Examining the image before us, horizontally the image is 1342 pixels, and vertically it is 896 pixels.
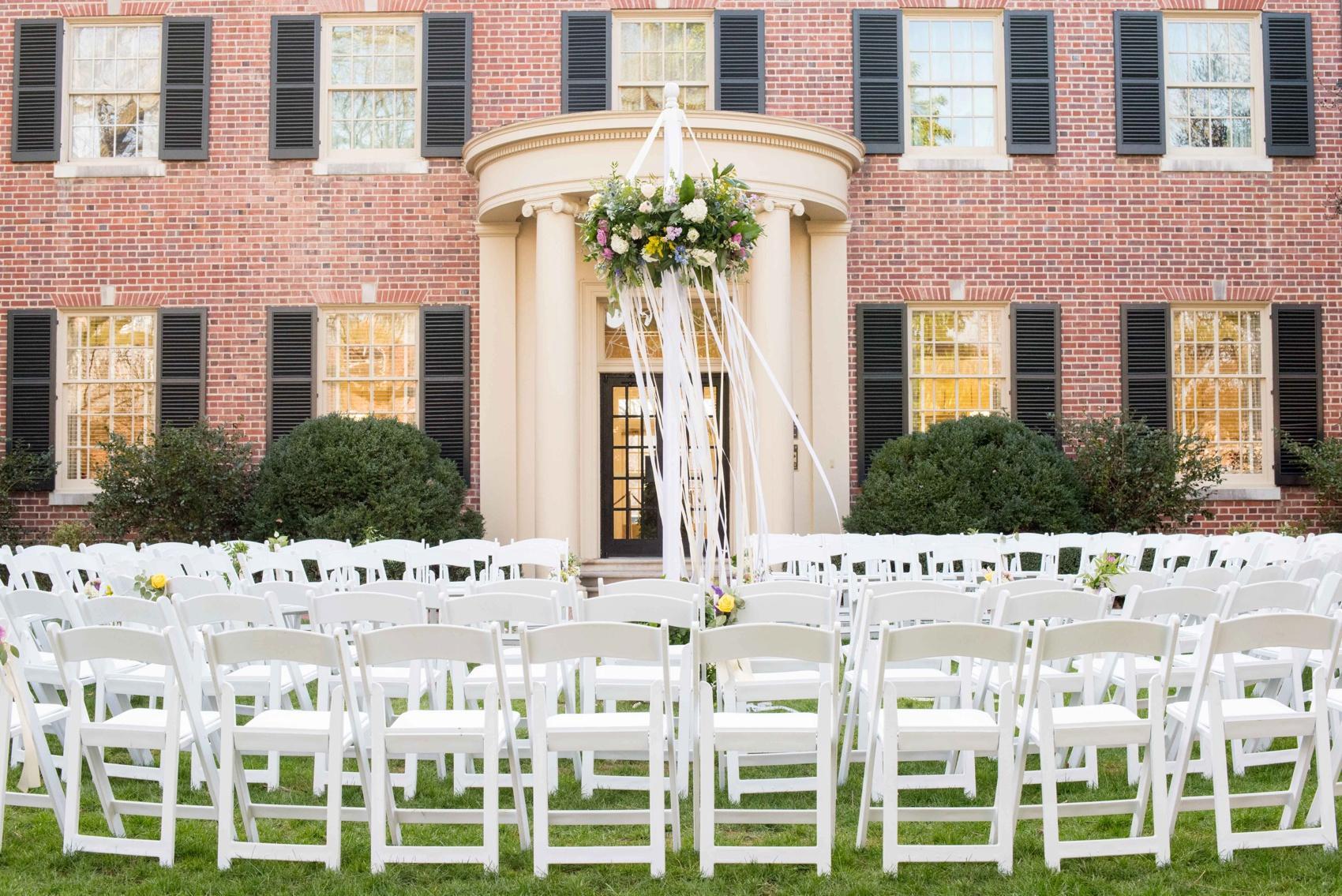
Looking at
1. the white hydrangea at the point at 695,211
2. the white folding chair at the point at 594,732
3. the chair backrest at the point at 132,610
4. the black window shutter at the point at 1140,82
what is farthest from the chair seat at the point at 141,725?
the black window shutter at the point at 1140,82

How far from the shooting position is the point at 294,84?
531 inches

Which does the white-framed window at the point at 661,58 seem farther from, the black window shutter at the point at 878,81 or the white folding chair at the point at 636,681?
the white folding chair at the point at 636,681

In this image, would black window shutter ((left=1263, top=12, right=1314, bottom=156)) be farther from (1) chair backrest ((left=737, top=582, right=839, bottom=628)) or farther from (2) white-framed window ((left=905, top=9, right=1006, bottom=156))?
(1) chair backrest ((left=737, top=582, right=839, bottom=628))

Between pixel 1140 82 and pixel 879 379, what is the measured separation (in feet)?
13.5

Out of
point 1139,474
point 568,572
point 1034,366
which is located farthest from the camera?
point 1034,366

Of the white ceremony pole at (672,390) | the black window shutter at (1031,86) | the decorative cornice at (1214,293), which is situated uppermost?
the black window shutter at (1031,86)

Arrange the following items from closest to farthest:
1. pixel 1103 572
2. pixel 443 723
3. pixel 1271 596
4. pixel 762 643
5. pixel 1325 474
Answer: pixel 762 643, pixel 443 723, pixel 1271 596, pixel 1103 572, pixel 1325 474

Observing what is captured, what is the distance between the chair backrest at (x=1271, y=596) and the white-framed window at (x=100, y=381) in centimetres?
1144

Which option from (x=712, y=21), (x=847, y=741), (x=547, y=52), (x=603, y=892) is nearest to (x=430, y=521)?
(x=547, y=52)

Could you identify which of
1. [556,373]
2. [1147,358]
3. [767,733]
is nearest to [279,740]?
[767,733]

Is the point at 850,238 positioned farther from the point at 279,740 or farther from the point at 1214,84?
the point at 279,740

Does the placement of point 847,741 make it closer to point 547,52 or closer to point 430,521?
point 430,521

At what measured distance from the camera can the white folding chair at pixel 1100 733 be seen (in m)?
4.12

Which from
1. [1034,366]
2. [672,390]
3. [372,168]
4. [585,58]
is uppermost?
[585,58]
